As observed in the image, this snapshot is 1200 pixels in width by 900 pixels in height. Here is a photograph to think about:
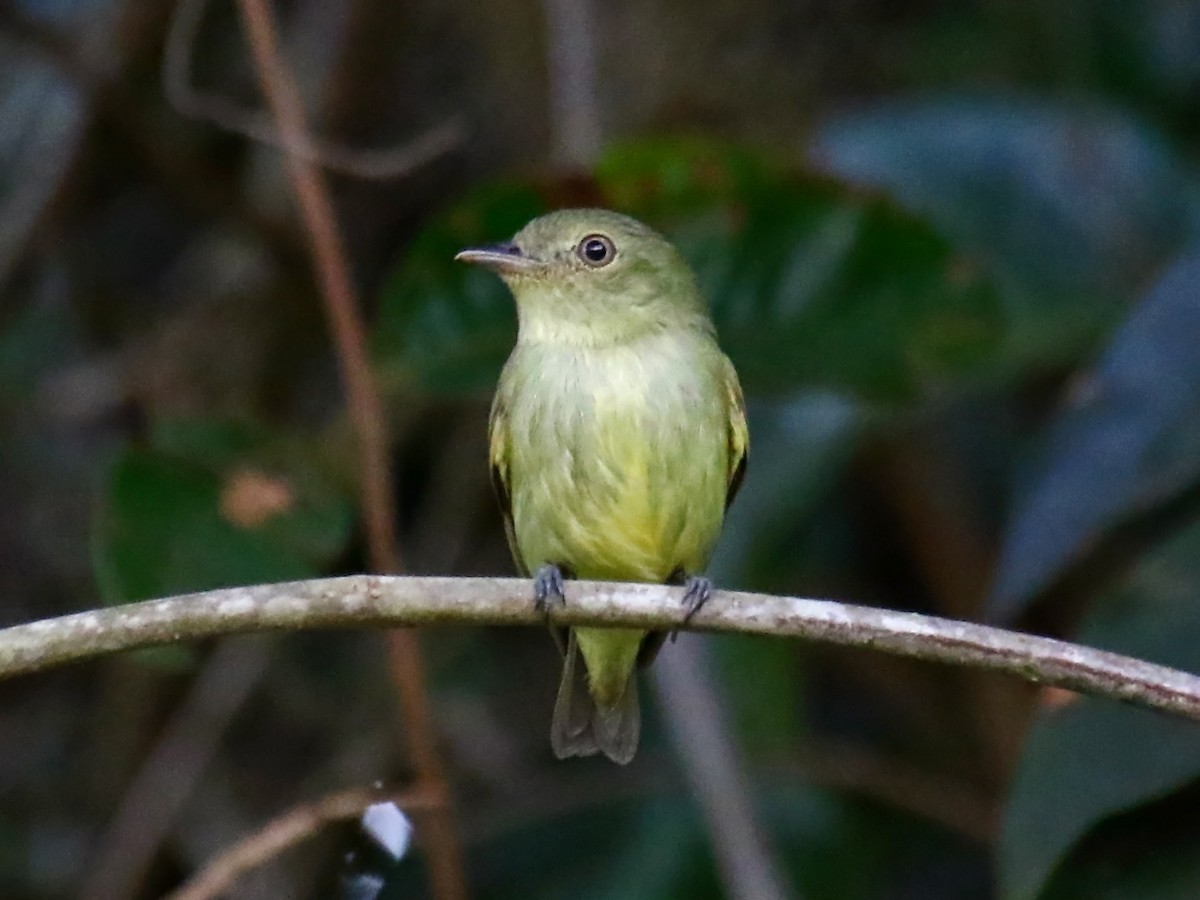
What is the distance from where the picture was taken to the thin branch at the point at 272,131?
373 cm

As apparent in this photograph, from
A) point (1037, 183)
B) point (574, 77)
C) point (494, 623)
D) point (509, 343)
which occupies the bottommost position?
point (494, 623)

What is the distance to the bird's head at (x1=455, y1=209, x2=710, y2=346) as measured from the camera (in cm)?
359

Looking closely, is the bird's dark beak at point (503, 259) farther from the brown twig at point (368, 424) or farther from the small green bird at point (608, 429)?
the brown twig at point (368, 424)

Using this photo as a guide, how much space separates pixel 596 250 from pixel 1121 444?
1.12 m

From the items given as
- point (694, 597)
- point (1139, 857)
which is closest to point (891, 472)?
point (1139, 857)

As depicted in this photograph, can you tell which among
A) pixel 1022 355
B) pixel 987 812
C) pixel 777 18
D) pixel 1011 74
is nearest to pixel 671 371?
pixel 1022 355

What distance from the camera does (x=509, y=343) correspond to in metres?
4.20

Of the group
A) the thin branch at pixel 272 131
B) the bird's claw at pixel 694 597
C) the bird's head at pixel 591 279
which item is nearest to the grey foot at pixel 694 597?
the bird's claw at pixel 694 597

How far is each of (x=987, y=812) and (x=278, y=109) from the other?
2526mm

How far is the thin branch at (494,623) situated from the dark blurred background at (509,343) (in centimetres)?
114

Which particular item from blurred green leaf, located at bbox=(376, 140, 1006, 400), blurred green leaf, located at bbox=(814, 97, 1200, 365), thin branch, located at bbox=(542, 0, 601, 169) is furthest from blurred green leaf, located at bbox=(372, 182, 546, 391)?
blurred green leaf, located at bbox=(814, 97, 1200, 365)

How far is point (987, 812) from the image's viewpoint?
4.76m

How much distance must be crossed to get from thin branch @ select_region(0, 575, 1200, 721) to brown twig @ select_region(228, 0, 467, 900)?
82cm

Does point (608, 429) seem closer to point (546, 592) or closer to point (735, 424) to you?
point (735, 424)
